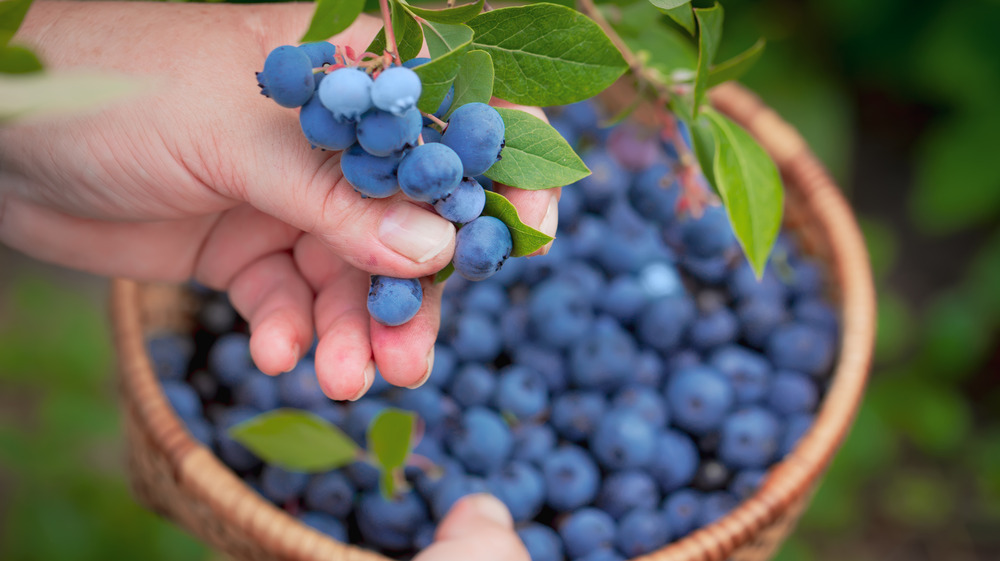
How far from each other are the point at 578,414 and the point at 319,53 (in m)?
0.63

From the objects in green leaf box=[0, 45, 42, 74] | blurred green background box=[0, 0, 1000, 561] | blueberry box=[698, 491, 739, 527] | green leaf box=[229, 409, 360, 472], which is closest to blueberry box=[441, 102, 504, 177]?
green leaf box=[0, 45, 42, 74]

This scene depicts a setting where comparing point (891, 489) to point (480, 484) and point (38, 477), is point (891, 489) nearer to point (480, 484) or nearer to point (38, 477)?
point (480, 484)

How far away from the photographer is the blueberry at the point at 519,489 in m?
0.91

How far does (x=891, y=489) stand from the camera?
61.4 inches

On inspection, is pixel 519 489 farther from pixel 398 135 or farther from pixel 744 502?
pixel 398 135

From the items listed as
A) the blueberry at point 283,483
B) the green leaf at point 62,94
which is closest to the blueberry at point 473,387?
the blueberry at point 283,483

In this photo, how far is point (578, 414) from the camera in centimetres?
99

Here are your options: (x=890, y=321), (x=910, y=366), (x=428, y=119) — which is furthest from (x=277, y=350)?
(x=910, y=366)

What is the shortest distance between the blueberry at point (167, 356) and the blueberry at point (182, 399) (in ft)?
0.07

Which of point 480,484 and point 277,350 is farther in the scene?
point 480,484

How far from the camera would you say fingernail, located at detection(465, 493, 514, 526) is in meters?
0.83

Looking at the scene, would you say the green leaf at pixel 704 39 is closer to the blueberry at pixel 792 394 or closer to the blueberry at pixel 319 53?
the blueberry at pixel 319 53

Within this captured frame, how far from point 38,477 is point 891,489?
1.70m

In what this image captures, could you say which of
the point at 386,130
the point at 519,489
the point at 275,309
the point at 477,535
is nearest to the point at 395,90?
the point at 386,130
